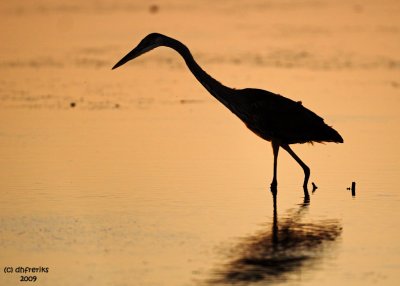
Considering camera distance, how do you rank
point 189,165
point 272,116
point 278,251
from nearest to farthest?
1. point 278,251
2. point 272,116
3. point 189,165

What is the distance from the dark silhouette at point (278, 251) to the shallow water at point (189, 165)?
0.03 m

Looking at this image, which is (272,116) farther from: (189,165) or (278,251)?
(278,251)

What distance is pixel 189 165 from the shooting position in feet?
51.1

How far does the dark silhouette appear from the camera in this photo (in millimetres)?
10320

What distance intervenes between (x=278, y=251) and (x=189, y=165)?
4475mm

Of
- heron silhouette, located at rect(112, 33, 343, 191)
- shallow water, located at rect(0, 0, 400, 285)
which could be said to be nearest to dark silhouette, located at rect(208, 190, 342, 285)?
shallow water, located at rect(0, 0, 400, 285)

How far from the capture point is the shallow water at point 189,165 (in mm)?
10867

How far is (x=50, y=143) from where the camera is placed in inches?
679

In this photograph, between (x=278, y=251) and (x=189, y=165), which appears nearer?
(x=278, y=251)

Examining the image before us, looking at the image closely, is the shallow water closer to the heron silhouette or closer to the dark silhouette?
the dark silhouette

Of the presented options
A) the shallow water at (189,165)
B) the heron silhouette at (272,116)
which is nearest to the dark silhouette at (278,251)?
the shallow water at (189,165)

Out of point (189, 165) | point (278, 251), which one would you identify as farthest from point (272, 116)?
point (278, 251)

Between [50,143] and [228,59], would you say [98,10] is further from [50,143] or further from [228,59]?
[50,143]

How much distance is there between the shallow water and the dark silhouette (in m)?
0.03
